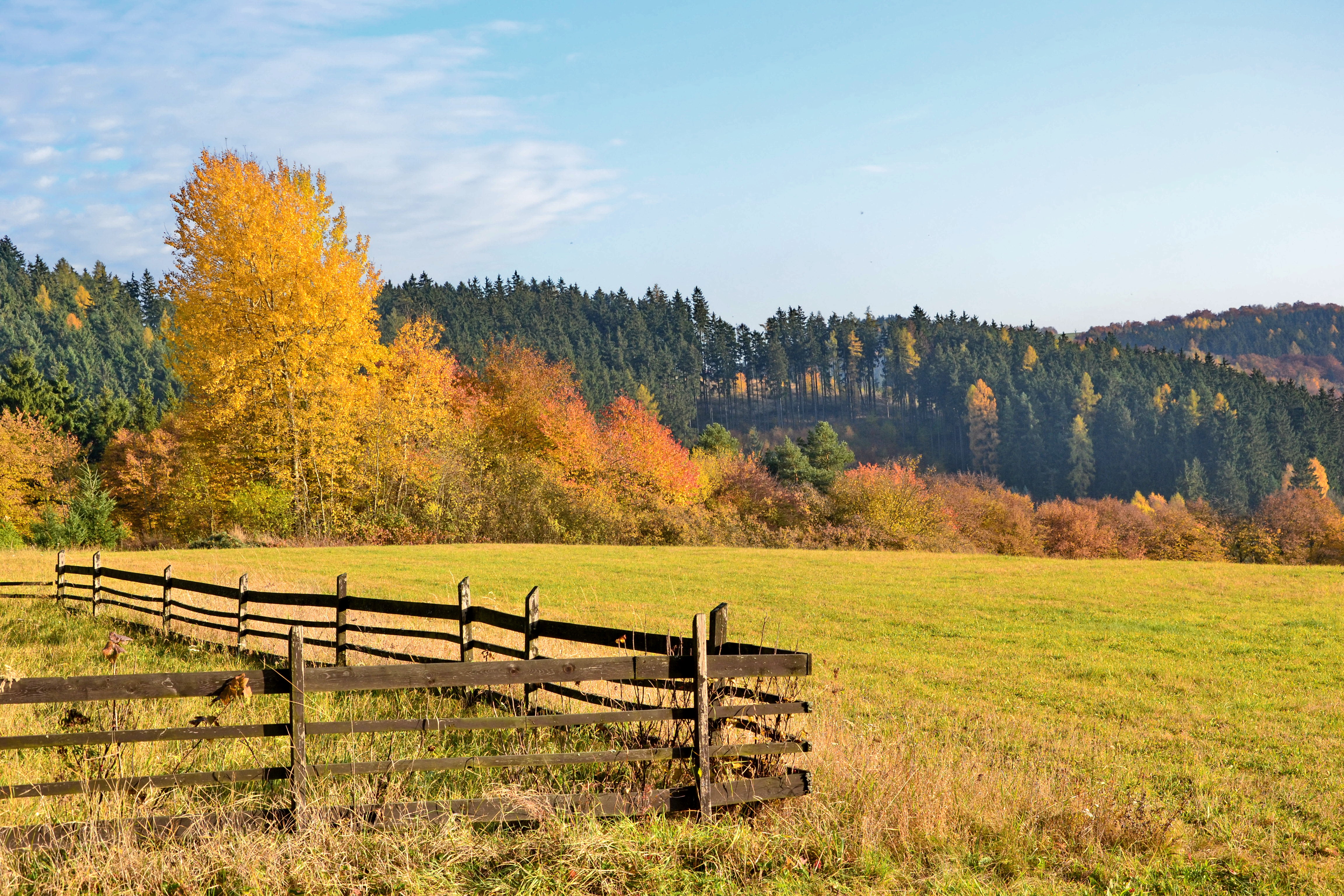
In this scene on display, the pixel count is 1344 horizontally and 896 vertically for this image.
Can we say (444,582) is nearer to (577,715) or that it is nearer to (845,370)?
(577,715)

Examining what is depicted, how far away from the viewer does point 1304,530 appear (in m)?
64.4

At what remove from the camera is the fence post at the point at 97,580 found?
16453 mm

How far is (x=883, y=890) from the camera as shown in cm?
520

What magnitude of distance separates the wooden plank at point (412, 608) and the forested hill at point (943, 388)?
280 feet

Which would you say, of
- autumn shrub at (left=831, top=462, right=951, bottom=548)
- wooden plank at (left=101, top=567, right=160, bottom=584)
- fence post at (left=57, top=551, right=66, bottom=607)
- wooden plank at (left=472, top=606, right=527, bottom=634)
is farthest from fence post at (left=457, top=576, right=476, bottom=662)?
autumn shrub at (left=831, top=462, right=951, bottom=548)

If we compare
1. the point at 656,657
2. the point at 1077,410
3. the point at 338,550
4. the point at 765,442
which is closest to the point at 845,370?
the point at 765,442

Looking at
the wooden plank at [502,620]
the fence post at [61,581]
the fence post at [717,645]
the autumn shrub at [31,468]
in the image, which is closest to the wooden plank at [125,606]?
the fence post at [61,581]

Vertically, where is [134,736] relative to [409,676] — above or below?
below

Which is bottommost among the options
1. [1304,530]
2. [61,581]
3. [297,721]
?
[1304,530]

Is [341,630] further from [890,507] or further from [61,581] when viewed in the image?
[890,507]

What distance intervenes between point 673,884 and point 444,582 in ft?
61.9

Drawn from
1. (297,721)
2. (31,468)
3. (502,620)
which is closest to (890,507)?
(502,620)

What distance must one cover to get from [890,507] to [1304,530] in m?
38.9

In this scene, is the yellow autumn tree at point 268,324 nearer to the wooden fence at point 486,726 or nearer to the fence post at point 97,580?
the fence post at point 97,580
